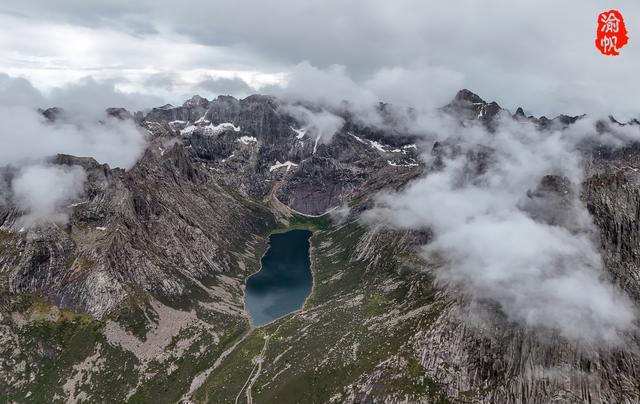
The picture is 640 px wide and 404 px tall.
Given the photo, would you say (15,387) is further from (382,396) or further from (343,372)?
(382,396)

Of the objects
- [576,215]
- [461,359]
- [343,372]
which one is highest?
[576,215]

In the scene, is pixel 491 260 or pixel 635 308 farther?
pixel 491 260

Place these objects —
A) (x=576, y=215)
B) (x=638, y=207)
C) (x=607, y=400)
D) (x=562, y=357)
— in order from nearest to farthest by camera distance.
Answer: (x=607, y=400)
(x=562, y=357)
(x=638, y=207)
(x=576, y=215)

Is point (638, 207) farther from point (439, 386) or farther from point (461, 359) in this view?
point (439, 386)

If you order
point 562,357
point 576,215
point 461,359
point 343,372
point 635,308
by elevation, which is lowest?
point 343,372

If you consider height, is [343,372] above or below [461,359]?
below

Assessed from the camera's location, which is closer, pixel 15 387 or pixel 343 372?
pixel 343 372

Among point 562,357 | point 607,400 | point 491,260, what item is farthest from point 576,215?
point 607,400

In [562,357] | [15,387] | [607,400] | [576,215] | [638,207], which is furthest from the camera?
[15,387]

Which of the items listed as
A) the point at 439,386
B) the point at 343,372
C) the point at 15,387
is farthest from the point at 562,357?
the point at 15,387
